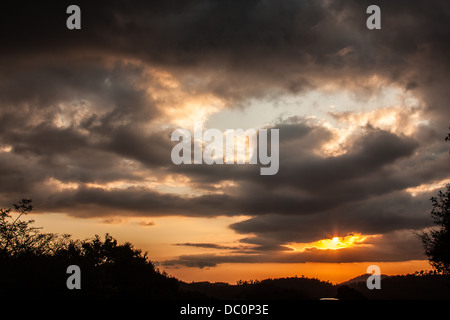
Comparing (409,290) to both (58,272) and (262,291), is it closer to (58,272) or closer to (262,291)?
(262,291)

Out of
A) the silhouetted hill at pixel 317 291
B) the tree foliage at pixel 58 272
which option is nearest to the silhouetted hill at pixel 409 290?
the silhouetted hill at pixel 317 291

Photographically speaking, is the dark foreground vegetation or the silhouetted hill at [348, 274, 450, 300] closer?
the dark foreground vegetation

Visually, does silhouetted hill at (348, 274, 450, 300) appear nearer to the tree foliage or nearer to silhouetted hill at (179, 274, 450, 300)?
silhouetted hill at (179, 274, 450, 300)

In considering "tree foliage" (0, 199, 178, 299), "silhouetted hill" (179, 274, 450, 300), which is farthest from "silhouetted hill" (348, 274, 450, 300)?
"tree foliage" (0, 199, 178, 299)

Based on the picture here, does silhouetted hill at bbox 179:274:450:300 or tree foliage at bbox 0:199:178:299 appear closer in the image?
tree foliage at bbox 0:199:178:299

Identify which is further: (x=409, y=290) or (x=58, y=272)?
(x=409, y=290)

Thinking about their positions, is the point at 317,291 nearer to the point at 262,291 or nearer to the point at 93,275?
the point at 262,291

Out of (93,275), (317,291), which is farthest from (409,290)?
(93,275)

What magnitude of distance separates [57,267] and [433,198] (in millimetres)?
47744

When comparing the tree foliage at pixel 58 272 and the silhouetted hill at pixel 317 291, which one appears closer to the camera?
the tree foliage at pixel 58 272

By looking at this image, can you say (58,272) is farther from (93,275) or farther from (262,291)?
(262,291)

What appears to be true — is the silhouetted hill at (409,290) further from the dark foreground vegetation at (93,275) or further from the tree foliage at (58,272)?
the tree foliage at (58,272)

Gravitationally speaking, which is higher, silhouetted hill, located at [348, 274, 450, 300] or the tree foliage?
the tree foliage
